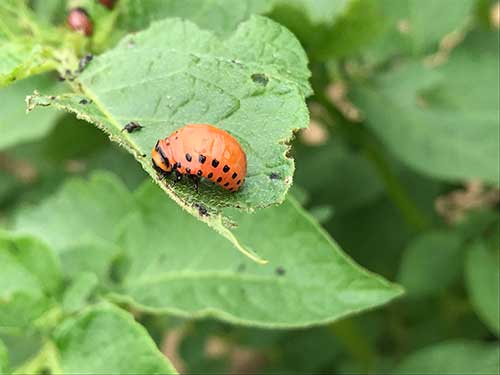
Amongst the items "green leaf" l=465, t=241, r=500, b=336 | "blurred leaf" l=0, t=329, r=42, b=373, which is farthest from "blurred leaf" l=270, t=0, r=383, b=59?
"blurred leaf" l=0, t=329, r=42, b=373

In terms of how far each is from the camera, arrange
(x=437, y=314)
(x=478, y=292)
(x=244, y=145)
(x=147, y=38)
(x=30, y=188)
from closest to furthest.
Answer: (x=244, y=145)
(x=147, y=38)
(x=478, y=292)
(x=437, y=314)
(x=30, y=188)

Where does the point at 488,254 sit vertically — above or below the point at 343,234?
above

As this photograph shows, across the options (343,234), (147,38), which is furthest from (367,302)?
(343,234)

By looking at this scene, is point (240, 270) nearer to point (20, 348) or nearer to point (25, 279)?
point (25, 279)

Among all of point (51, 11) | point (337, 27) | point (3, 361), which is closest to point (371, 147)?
point (337, 27)

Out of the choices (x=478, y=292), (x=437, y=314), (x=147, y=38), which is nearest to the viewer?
(x=147, y=38)

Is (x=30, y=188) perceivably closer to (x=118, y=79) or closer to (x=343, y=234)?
(x=343, y=234)

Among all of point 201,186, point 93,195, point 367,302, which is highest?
point 201,186

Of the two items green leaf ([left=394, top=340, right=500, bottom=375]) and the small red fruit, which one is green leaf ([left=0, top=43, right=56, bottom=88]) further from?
green leaf ([left=394, top=340, right=500, bottom=375])
